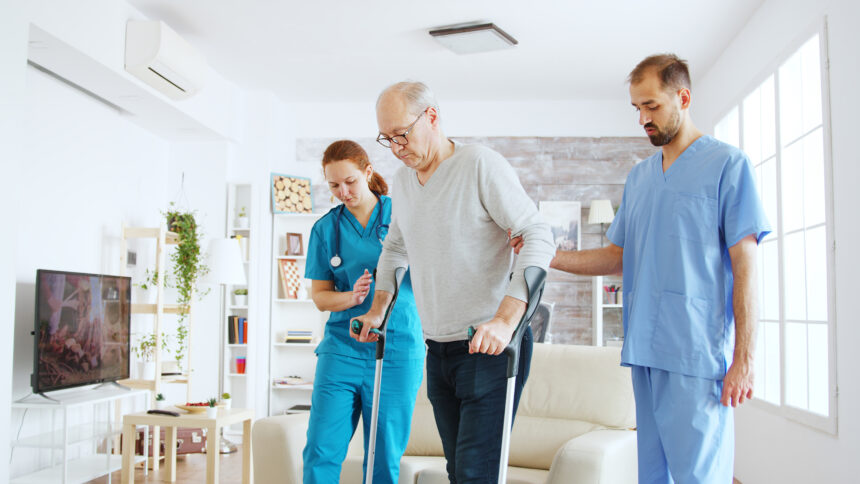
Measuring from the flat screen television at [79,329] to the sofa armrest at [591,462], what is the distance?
9.47ft

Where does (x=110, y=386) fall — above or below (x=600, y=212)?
below

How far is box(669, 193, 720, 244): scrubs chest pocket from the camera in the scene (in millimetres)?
1755

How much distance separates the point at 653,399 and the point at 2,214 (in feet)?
9.91

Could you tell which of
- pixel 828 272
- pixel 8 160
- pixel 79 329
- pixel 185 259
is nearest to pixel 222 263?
pixel 185 259

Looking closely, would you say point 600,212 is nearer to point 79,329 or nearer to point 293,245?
point 293,245

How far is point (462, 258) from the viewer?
1634mm

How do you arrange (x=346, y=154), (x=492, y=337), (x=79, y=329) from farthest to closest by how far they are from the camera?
1. (x=79, y=329)
2. (x=346, y=154)
3. (x=492, y=337)

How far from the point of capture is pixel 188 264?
18.0 ft

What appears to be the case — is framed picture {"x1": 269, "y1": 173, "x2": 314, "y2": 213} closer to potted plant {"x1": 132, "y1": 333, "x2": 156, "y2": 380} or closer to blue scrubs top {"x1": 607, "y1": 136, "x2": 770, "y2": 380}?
potted plant {"x1": 132, "y1": 333, "x2": 156, "y2": 380}

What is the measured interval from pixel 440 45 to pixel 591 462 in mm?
3673

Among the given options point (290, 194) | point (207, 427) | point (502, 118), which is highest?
point (502, 118)

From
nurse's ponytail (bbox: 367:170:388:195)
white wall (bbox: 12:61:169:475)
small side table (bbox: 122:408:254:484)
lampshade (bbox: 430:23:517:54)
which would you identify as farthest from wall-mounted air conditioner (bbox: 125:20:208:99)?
nurse's ponytail (bbox: 367:170:388:195)

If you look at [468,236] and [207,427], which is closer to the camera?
[468,236]

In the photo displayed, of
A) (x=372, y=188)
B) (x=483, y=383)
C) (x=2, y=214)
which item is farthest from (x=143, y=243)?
(x=483, y=383)
